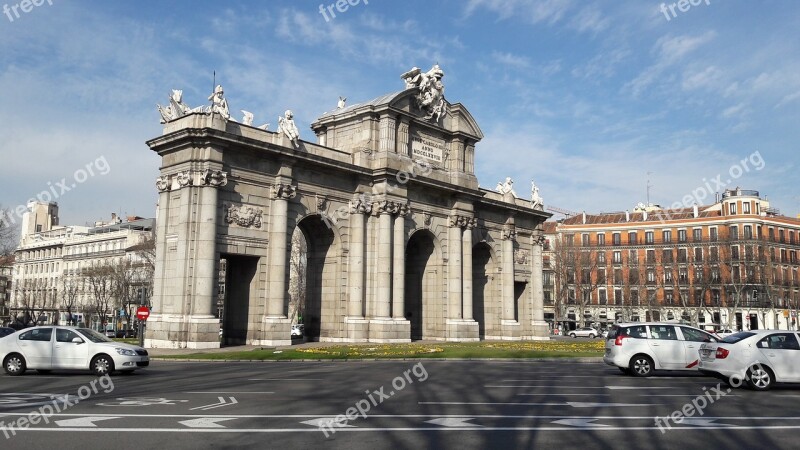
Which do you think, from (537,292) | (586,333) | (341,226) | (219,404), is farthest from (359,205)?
(586,333)

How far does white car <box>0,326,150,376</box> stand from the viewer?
19.5m

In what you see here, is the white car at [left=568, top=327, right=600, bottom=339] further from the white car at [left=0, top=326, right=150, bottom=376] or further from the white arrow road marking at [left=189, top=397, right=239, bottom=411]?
the white arrow road marking at [left=189, top=397, right=239, bottom=411]

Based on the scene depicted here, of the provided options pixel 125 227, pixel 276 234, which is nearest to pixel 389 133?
pixel 276 234

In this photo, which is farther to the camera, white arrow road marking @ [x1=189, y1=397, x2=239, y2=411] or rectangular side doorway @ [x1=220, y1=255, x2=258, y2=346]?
rectangular side doorway @ [x1=220, y1=255, x2=258, y2=346]

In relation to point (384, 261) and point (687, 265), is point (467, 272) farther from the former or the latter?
point (687, 265)

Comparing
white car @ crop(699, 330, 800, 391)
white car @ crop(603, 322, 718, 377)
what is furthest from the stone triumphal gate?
white car @ crop(699, 330, 800, 391)

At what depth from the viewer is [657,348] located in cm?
2084

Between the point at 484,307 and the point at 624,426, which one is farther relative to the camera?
the point at 484,307

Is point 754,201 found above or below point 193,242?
above

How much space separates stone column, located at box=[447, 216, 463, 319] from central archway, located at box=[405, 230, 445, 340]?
66 cm

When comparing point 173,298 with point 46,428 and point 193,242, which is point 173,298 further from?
point 46,428

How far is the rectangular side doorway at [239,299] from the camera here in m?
36.7

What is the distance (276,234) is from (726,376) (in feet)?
83.2

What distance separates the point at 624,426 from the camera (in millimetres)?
11031
